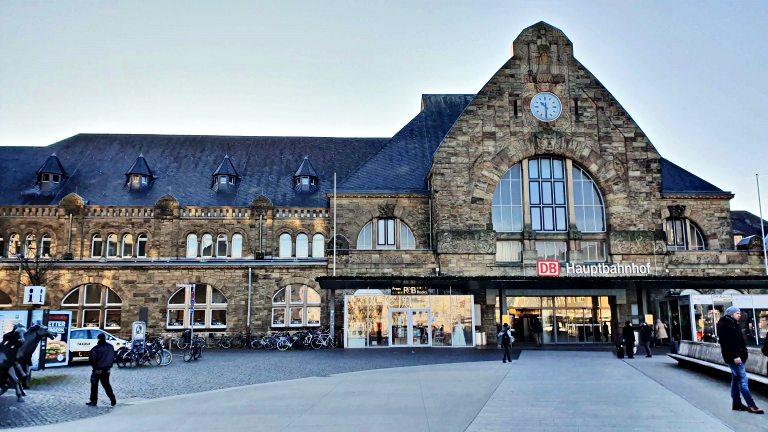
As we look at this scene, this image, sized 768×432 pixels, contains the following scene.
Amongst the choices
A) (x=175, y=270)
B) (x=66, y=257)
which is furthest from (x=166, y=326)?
(x=66, y=257)

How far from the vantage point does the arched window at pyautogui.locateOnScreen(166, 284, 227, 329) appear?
3562 centimetres

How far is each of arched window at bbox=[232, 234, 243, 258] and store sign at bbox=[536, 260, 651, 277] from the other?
55.2ft

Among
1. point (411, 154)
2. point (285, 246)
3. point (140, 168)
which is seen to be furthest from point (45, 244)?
point (411, 154)

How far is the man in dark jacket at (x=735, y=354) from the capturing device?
10488 mm

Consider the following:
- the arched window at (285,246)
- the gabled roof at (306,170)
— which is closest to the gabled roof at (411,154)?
the gabled roof at (306,170)

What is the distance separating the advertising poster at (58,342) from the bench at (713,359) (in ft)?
69.0

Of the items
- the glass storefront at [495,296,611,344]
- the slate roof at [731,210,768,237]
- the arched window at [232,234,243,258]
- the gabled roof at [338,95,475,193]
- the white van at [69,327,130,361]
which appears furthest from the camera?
the slate roof at [731,210,768,237]

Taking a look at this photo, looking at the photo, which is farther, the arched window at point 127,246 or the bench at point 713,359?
the arched window at point 127,246

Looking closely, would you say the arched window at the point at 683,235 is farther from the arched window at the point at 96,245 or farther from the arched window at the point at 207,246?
the arched window at the point at 96,245

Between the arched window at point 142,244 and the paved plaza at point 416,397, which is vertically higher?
the arched window at point 142,244

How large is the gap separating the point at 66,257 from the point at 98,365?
2465 cm

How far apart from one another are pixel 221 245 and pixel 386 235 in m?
9.73

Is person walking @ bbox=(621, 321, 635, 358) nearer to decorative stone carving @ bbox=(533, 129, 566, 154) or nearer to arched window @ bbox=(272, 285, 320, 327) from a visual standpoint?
decorative stone carving @ bbox=(533, 129, 566, 154)

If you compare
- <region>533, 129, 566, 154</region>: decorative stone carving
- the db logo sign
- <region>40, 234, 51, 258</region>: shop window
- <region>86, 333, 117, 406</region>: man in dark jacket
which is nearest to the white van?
<region>40, 234, 51, 258</region>: shop window
